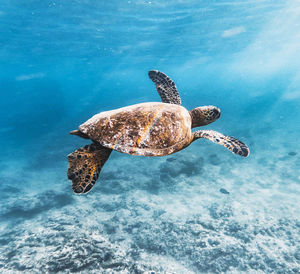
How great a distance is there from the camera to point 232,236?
7113 millimetres

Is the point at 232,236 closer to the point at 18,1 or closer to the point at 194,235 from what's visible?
the point at 194,235

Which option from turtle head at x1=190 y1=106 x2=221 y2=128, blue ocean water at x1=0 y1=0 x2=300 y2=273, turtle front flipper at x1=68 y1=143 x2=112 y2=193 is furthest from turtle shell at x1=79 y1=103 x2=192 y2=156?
blue ocean water at x1=0 y1=0 x2=300 y2=273

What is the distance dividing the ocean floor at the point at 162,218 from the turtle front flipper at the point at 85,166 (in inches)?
131

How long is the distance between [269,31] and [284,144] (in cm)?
1606

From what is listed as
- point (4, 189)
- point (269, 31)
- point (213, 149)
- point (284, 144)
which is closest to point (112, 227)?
point (4, 189)

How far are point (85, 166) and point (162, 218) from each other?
19.8 ft

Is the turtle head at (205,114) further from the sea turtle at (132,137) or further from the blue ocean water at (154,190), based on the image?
the blue ocean water at (154,190)

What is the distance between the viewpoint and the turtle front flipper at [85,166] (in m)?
3.13

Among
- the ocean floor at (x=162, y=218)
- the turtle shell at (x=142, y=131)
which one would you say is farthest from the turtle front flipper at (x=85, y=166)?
the ocean floor at (x=162, y=218)

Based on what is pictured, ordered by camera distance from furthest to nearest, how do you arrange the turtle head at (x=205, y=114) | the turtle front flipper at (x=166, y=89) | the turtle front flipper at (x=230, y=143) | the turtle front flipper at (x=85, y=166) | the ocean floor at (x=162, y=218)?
the ocean floor at (x=162, y=218) → the turtle front flipper at (x=166, y=89) → the turtle head at (x=205, y=114) → the turtle front flipper at (x=230, y=143) → the turtle front flipper at (x=85, y=166)

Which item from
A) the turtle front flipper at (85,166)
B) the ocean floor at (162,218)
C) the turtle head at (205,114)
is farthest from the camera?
the ocean floor at (162,218)

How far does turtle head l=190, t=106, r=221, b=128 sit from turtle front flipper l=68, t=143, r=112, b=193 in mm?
2203

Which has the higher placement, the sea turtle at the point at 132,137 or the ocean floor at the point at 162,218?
the sea turtle at the point at 132,137

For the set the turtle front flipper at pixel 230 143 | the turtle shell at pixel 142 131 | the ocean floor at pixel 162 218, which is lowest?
the ocean floor at pixel 162 218
